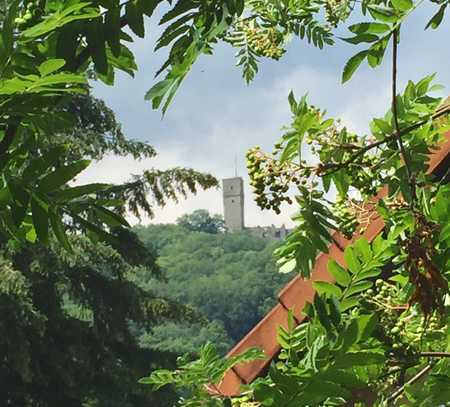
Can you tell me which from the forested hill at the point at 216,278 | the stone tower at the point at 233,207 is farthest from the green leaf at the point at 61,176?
the stone tower at the point at 233,207

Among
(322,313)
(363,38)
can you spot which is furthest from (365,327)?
(363,38)

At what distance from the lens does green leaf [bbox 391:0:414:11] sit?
1938 millimetres

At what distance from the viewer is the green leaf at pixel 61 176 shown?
126cm

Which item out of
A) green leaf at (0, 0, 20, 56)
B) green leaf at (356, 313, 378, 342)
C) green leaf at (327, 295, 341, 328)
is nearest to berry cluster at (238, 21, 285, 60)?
green leaf at (327, 295, 341, 328)

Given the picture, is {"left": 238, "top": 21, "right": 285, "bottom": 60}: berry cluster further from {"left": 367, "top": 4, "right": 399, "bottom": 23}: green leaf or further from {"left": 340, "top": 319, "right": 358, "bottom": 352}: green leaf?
{"left": 340, "top": 319, "right": 358, "bottom": 352}: green leaf

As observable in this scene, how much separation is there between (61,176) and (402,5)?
90 cm

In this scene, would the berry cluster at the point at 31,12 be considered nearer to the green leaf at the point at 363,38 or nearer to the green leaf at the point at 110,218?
the green leaf at the point at 110,218

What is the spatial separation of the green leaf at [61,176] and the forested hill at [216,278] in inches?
2341

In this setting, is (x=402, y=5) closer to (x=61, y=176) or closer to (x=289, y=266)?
(x=289, y=266)

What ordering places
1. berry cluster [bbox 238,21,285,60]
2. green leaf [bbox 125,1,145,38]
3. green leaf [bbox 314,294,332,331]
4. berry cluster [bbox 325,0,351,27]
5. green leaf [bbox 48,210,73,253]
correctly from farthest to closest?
berry cluster [bbox 238,21,285,60], berry cluster [bbox 325,0,351,27], green leaf [bbox 314,294,332,331], green leaf [bbox 125,1,145,38], green leaf [bbox 48,210,73,253]

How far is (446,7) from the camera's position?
203 centimetres

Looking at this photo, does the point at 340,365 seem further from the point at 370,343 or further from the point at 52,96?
the point at 52,96

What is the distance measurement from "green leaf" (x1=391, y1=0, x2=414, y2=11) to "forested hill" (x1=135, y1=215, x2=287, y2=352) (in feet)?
193

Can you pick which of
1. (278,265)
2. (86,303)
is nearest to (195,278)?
(86,303)
